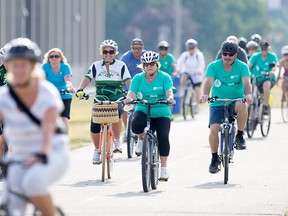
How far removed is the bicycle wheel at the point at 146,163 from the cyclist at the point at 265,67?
31.1 ft

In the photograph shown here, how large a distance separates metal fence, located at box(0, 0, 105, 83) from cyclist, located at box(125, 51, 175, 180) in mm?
37087

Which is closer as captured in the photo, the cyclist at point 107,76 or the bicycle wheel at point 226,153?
the bicycle wheel at point 226,153

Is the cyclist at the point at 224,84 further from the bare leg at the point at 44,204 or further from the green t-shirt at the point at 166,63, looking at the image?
the green t-shirt at the point at 166,63

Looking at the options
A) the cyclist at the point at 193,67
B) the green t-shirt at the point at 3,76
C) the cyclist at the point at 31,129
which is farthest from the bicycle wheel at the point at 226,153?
the cyclist at the point at 193,67

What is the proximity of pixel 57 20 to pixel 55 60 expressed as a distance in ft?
145

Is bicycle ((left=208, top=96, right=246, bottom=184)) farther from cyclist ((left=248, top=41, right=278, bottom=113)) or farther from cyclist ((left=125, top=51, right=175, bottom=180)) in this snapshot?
cyclist ((left=248, top=41, right=278, bottom=113))

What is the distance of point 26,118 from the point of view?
7934 mm

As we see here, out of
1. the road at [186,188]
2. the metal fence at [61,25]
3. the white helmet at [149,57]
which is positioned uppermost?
the metal fence at [61,25]

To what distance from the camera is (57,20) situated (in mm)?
61062

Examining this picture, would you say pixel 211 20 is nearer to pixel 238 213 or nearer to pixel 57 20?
pixel 57 20

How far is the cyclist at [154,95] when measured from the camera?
14.2 metres

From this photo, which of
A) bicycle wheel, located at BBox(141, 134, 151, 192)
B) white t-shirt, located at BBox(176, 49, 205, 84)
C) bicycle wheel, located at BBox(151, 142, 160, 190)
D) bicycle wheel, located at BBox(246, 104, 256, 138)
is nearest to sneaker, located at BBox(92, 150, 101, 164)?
bicycle wheel, located at BBox(151, 142, 160, 190)

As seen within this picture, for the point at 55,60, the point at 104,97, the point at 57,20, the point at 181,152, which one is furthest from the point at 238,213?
the point at 57,20

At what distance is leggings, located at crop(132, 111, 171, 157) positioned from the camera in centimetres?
1416
